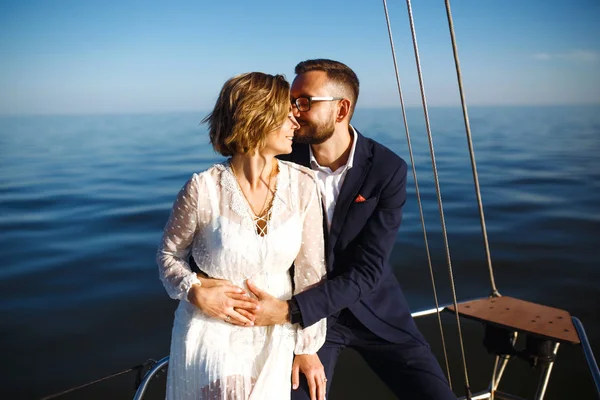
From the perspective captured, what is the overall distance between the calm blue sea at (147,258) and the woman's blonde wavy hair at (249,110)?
2.47 m

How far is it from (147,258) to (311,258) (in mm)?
4614

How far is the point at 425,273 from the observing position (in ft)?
17.7

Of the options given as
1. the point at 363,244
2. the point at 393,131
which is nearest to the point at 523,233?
the point at 363,244

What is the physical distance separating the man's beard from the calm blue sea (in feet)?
7.18

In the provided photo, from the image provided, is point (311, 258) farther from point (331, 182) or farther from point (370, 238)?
point (331, 182)

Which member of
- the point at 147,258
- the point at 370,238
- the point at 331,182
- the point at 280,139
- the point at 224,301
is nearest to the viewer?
the point at 224,301

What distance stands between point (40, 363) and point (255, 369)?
3.24 m

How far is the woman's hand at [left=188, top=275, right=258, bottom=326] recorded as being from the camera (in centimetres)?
148

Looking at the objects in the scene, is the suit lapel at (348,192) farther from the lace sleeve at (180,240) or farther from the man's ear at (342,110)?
the lace sleeve at (180,240)

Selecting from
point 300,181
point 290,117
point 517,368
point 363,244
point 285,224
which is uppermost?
point 290,117

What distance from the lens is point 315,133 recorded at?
6.19 feet

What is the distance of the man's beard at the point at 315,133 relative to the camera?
1.88 metres

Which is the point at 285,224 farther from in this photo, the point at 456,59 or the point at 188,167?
the point at 188,167

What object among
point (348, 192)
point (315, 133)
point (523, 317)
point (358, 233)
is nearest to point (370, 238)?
point (358, 233)
